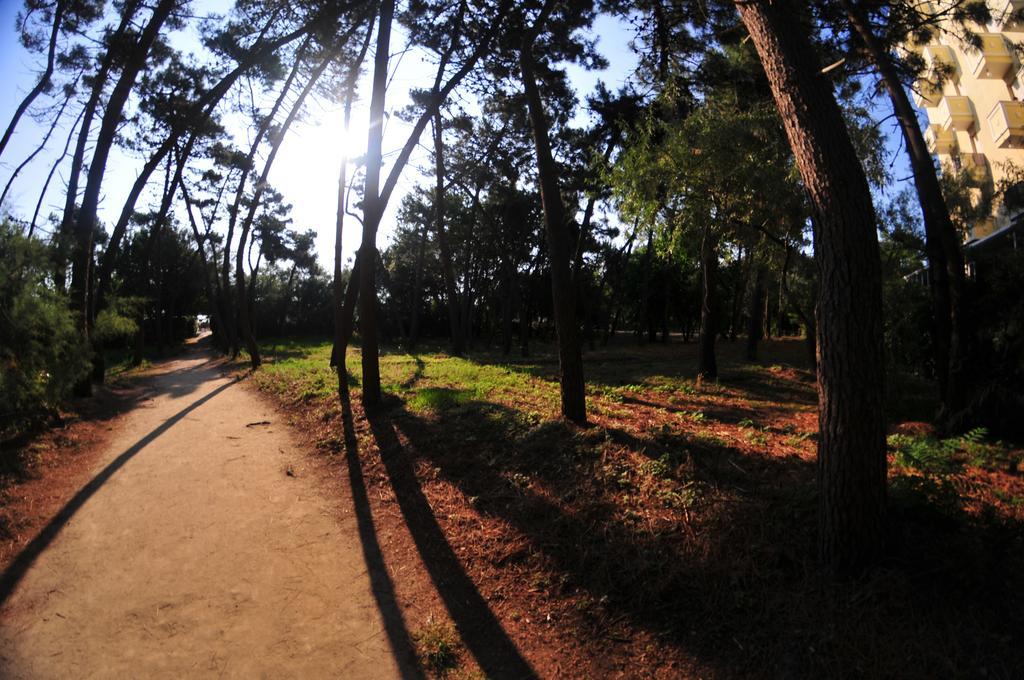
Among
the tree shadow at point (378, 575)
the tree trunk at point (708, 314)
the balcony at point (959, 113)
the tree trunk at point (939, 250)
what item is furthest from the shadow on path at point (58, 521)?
the balcony at point (959, 113)

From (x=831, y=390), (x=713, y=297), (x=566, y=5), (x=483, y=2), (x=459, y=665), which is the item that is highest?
(x=483, y=2)

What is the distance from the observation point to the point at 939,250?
7.71m

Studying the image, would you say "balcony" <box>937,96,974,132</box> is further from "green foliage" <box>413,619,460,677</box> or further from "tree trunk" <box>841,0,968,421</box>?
"green foliage" <box>413,619,460,677</box>

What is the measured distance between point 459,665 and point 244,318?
18.9 metres

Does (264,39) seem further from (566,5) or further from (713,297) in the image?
(713,297)

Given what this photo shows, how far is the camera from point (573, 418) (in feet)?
22.5

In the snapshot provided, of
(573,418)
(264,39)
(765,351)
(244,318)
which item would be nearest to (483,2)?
(264,39)

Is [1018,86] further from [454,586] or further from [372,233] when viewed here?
[454,586]

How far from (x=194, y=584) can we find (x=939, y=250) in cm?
973

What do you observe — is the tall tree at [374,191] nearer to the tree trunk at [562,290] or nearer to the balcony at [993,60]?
the tree trunk at [562,290]

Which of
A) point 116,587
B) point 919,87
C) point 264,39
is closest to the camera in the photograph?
point 116,587

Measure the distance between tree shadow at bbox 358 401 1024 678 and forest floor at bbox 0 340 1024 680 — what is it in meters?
0.01

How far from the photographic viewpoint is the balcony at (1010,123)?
21.9 m

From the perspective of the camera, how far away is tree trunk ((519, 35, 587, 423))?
6.93 m
